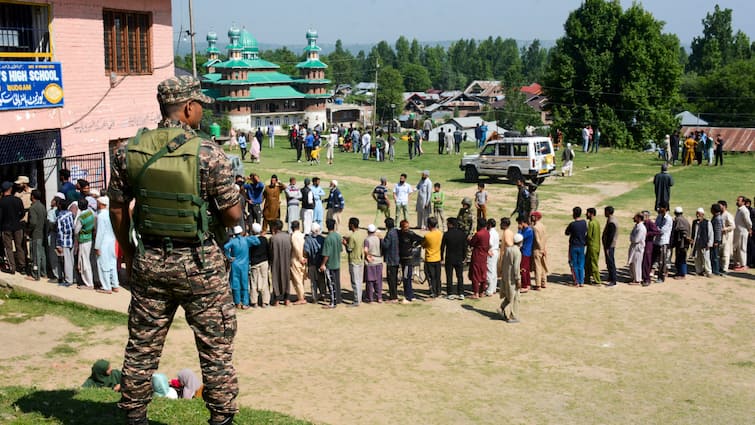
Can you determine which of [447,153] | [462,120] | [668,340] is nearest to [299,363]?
[668,340]

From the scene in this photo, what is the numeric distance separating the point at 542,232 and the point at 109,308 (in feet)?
26.9

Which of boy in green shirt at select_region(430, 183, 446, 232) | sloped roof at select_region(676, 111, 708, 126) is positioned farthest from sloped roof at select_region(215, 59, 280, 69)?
boy in green shirt at select_region(430, 183, 446, 232)

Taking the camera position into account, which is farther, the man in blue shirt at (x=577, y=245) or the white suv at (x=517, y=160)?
the white suv at (x=517, y=160)

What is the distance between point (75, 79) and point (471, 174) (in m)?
16.3

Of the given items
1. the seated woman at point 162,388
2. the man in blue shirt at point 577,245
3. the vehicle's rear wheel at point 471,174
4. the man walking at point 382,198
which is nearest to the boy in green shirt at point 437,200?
the man walking at point 382,198

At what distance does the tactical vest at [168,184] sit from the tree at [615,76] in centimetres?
4681

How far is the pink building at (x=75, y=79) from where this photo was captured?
1639 centimetres

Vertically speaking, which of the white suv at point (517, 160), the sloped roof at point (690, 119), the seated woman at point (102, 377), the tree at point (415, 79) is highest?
the tree at point (415, 79)

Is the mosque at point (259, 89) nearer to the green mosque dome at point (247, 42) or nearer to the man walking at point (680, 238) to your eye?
the green mosque dome at point (247, 42)

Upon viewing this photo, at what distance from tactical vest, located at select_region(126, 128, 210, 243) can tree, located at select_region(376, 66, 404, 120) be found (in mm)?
131211

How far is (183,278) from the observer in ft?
16.3

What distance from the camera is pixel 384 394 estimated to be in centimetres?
1022

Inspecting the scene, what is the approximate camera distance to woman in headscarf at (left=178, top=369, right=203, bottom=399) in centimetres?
926

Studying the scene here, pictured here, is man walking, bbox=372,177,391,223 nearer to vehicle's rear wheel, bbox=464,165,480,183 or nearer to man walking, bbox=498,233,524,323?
man walking, bbox=498,233,524,323
